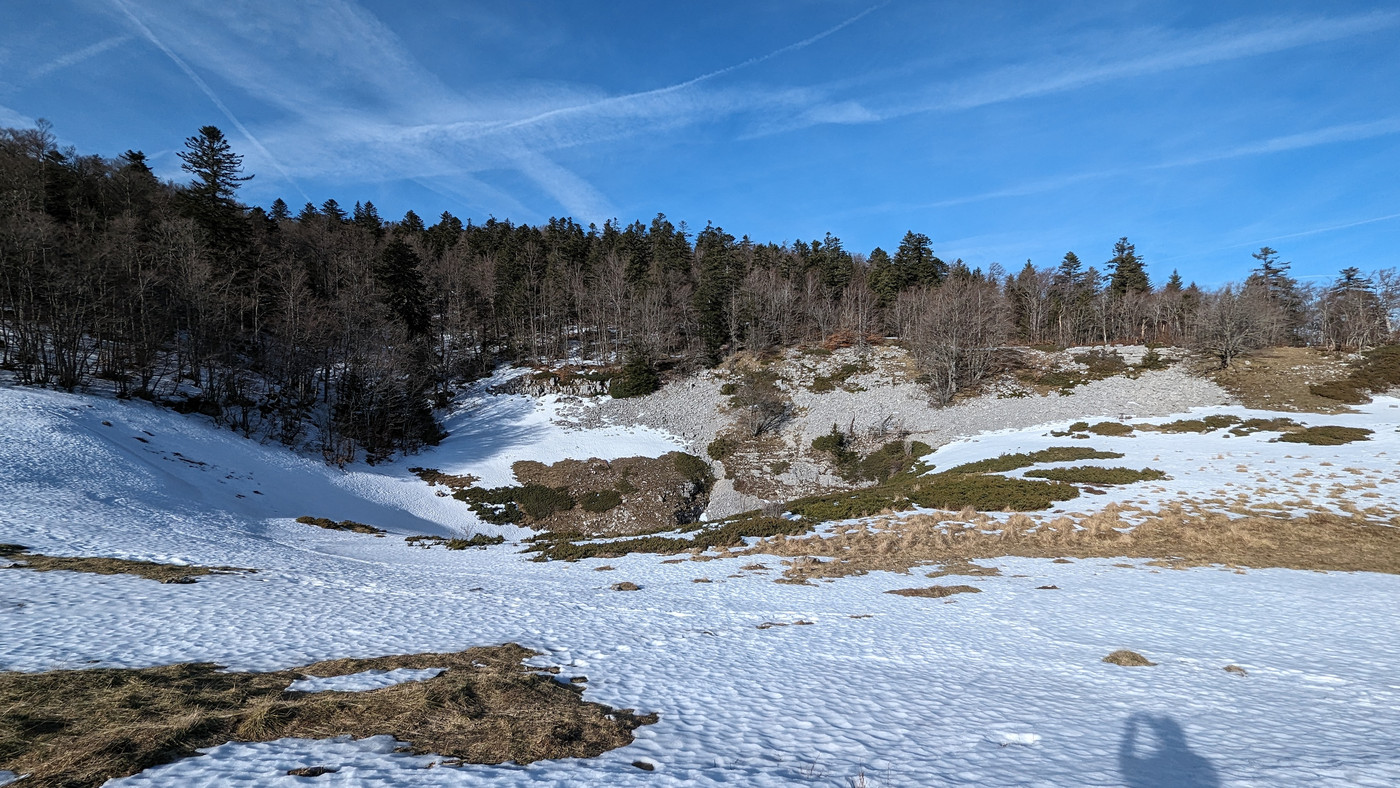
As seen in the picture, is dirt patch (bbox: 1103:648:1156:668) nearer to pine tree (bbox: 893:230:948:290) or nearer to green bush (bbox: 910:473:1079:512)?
green bush (bbox: 910:473:1079:512)

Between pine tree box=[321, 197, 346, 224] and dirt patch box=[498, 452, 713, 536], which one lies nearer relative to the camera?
dirt patch box=[498, 452, 713, 536]

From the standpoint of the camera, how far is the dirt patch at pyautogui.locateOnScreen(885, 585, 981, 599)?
12792 mm

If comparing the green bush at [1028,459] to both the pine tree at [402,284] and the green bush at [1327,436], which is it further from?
the pine tree at [402,284]

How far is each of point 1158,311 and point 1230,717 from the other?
256ft

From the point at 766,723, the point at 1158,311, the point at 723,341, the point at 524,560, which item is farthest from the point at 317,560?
the point at 1158,311

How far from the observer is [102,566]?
38.1 feet

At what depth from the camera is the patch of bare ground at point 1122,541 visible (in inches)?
591

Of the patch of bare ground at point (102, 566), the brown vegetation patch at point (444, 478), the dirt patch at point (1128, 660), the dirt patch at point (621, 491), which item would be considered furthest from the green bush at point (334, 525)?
the dirt patch at point (1128, 660)

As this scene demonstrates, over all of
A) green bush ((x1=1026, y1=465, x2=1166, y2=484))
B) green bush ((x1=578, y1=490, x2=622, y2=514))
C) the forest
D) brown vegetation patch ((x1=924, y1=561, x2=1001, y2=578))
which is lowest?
green bush ((x1=578, y1=490, x2=622, y2=514))

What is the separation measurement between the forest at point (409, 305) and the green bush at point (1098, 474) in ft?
64.8

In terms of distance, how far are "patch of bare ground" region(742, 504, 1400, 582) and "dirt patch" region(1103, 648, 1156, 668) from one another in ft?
24.2

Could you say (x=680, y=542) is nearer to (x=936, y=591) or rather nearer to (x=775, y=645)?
(x=936, y=591)

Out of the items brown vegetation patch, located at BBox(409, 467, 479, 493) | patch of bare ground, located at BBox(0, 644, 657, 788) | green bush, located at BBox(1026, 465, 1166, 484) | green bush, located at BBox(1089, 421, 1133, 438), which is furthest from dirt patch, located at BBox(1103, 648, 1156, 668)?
brown vegetation patch, located at BBox(409, 467, 479, 493)

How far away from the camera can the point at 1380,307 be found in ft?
189
